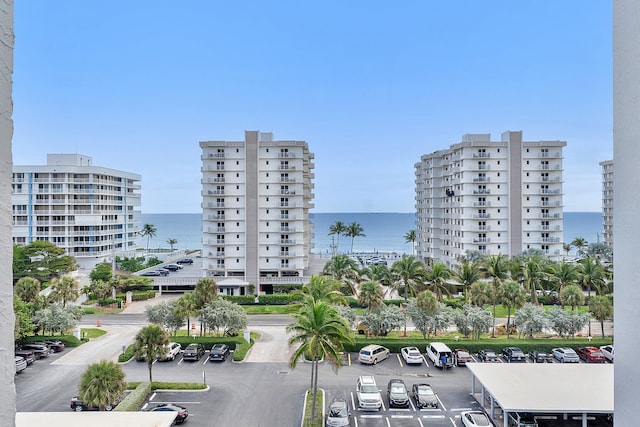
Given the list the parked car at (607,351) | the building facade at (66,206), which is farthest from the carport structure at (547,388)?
the building facade at (66,206)

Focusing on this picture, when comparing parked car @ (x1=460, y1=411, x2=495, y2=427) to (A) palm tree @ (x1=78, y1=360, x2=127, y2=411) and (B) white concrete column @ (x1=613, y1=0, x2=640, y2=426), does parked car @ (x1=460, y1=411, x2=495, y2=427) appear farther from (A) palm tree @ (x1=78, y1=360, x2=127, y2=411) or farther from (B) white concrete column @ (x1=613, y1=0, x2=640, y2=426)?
(B) white concrete column @ (x1=613, y1=0, x2=640, y2=426)

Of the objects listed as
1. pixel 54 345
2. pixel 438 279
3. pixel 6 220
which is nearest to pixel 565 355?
pixel 438 279

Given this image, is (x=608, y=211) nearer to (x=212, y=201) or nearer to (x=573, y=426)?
(x=212, y=201)

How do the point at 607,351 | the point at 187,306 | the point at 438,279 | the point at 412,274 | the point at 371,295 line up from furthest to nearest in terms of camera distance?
the point at 412,274
the point at 438,279
the point at 371,295
the point at 187,306
the point at 607,351

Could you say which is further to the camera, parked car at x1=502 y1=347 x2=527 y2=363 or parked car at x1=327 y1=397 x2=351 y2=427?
parked car at x1=502 y1=347 x2=527 y2=363

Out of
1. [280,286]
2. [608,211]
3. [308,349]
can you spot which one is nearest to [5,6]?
[308,349]

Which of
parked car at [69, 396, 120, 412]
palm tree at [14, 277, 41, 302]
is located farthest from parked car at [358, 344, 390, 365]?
palm tree at [14, 277, 41, 302]

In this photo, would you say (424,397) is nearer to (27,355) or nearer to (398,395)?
(398,395)
